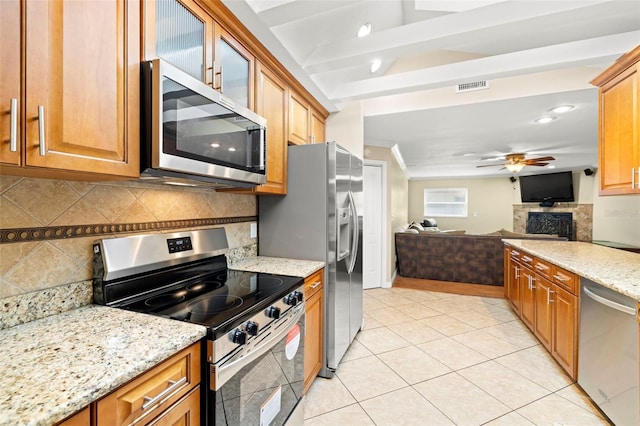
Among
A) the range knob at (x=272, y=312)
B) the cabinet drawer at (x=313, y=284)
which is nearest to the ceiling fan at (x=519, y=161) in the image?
the cabinet drawer at (x=313, y=284)

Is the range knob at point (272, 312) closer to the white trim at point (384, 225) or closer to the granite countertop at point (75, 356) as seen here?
the granite countertop at point (75, 356)

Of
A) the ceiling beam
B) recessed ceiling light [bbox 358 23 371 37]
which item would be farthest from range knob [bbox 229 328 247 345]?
recessed ceiling light [bbox 358 23 371 37]

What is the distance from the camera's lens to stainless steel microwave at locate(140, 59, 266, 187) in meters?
1.09

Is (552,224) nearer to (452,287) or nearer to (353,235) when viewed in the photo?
(452,287)

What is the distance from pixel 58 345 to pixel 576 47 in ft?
11.2

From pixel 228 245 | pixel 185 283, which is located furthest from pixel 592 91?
pixel 185 283

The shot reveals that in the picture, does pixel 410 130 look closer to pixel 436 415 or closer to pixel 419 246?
pixel 419 246

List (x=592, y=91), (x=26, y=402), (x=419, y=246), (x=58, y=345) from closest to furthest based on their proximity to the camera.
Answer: (x=26, y=402) → (x=58, y=345) → (x=592, y=91) → (x=419, y=246)

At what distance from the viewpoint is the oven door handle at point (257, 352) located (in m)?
1.02

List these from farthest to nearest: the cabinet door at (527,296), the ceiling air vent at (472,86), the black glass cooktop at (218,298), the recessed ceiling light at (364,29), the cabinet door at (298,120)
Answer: the ceiling air vent at (472,86) → the cabinet door at (527,296) → the recessed ceiling light at (364,29) → the cabinet door at (298,120) → the black glass cooktop at (218,298)

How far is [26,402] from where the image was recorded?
619mm

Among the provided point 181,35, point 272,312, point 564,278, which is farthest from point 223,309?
point 564,278

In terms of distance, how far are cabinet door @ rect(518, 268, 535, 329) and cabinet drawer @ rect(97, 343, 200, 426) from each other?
307cm

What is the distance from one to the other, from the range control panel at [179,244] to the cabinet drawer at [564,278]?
2.56 metres
